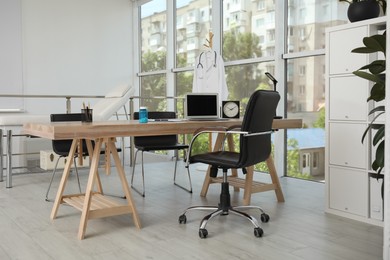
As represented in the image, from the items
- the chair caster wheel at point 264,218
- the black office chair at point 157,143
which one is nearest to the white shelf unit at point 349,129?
the chair caster wheel at point 264,218

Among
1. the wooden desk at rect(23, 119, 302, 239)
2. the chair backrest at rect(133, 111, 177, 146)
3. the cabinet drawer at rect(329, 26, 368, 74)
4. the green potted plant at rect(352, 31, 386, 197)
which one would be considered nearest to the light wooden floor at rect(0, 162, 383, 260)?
the wooden desk at rect(23, 119, 302, 239)

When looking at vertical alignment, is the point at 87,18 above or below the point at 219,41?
above

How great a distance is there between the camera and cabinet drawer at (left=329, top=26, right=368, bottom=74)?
3.07 m

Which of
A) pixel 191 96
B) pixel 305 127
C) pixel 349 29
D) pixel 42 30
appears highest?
pixel 42 30

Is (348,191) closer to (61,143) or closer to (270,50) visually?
(270,50)

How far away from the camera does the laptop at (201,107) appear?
357cm

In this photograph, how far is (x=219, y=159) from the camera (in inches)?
112

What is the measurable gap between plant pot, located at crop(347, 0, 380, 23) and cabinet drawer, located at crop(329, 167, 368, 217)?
3.72ft

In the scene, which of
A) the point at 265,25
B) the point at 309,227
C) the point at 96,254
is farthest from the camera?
the point at 265,25

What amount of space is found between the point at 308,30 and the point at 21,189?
→ 11.6 ft

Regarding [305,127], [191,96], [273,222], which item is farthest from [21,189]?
[305,127]

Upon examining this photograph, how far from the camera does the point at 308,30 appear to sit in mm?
4730

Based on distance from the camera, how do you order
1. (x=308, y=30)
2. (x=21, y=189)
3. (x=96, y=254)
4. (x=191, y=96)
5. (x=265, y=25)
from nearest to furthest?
(x=96, y=254) → (x=191, y=96) → (x=21, y=189) → (x=308, y=30) → (x=265, y=25)

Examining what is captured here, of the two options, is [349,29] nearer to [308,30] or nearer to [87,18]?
[308,30]
